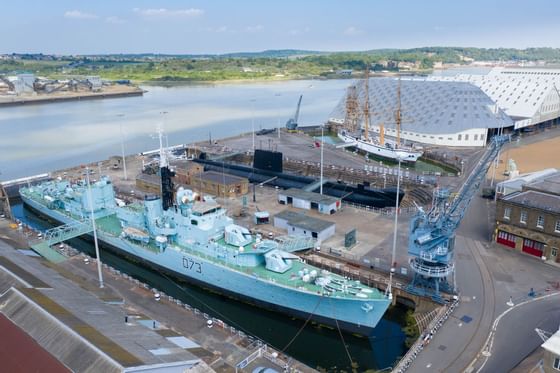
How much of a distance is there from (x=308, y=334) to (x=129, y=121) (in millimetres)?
94070

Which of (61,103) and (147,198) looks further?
(61,103)

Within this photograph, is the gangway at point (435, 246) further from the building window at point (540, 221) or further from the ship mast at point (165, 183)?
the ship mast at point (165, 183)

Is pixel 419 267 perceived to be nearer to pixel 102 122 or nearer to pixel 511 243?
pixel 511 243

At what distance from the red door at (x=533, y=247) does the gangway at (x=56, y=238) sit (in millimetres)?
35587

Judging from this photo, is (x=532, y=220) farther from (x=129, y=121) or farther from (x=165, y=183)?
(x=129, y=121)

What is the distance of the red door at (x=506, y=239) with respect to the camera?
32.1 m

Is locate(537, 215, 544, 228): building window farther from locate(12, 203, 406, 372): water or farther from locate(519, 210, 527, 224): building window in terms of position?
locate(12, 203, 406, 372): water

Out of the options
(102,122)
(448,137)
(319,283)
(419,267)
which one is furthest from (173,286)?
(102,122)

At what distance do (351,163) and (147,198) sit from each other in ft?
118

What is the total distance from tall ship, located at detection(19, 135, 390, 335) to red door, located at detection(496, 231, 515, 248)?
13.8m

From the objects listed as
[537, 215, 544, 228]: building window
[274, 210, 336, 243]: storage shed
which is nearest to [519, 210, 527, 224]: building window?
[537, 215, 544, 228]: building window

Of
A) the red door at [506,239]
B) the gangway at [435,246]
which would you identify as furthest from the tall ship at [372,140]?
the gangway at [435,246]

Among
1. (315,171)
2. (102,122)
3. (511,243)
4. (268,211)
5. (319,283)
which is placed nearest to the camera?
(319,283)

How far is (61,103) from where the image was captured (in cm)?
14712
